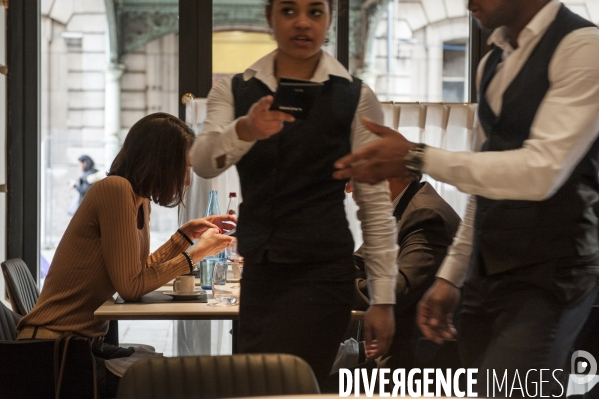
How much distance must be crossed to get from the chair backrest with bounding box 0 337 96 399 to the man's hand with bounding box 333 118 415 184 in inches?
48.7

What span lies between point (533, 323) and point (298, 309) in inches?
20.1

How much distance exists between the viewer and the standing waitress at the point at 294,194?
1775 millimetres

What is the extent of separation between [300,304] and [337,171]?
0.31m

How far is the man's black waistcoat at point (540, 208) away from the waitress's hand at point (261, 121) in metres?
0.48

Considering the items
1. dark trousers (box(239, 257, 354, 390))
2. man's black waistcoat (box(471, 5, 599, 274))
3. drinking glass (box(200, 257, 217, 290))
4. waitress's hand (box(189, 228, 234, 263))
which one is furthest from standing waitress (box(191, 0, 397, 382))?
drinking glass (box(200, 257, 217, 290))

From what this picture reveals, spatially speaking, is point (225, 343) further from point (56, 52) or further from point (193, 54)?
point (56, 52)

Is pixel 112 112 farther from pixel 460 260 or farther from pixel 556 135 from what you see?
pixel 556 135

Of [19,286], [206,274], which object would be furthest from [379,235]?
[19,286]

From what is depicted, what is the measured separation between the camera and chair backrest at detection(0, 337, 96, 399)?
2.44 metres

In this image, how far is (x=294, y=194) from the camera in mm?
1790

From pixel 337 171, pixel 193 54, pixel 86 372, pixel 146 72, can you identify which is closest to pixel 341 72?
pixel 337 171

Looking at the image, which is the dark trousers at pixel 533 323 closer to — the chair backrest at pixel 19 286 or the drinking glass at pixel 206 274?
the drinking glass at pixel 206 274

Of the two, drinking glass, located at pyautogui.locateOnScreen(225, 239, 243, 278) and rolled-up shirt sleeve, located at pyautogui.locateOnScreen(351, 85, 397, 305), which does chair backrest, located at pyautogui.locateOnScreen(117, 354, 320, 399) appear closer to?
rolled-up shirt sleeve, located at pyautogui.locateOnScreen(351, 85, 397, 305)

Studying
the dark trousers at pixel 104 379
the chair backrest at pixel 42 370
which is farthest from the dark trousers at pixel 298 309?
the dark trousers at pixel 104 379
